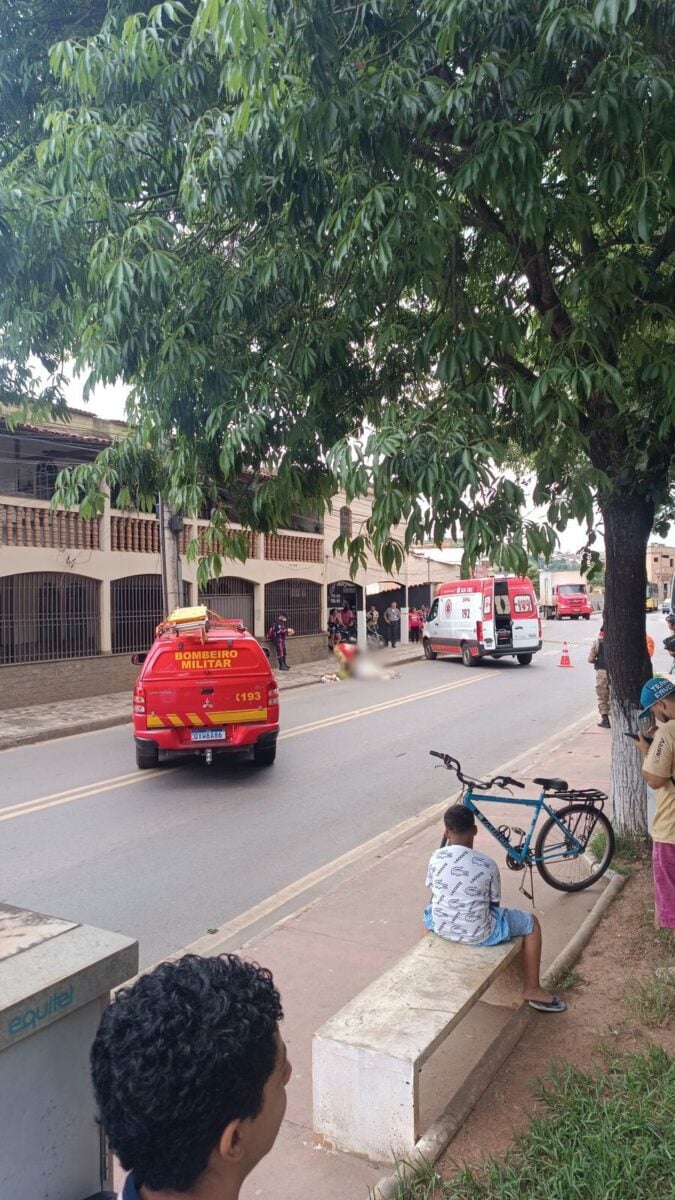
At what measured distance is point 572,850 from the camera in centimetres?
567

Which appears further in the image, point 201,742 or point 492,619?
point 492,619

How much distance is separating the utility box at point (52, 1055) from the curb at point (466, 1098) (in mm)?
1301

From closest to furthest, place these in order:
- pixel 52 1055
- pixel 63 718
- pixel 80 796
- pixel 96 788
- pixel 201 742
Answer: pixel 52 1055
pixel 80 796
pixel 96 788
pixel 201 742
pixel 63 718

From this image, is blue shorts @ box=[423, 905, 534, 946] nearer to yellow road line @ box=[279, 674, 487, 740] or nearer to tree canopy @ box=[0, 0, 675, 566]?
tree canopy @ box=[0, 0, 675, 566]

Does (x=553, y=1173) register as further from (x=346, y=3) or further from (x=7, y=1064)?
(x=346, y=3)

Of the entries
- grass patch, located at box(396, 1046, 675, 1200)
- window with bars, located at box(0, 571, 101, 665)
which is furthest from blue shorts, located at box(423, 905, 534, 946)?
window with bars, located at box(0, 571, 101, 665)

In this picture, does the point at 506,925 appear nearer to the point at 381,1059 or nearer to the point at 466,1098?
the point at 466,1098

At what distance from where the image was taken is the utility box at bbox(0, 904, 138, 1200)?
5.34 feet

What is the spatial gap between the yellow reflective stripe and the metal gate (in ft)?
37.0

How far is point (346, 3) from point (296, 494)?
2886 mm

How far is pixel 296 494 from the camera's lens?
5484 millimetres

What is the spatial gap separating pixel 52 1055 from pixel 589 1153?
198 cm

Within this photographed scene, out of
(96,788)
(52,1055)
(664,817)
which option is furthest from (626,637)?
(96,788)

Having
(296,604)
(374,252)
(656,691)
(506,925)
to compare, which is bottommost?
(506,925)
